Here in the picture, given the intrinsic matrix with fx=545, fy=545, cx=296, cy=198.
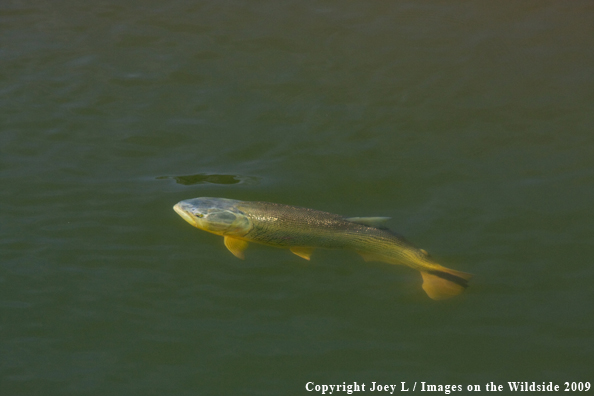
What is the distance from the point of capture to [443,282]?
512 cm

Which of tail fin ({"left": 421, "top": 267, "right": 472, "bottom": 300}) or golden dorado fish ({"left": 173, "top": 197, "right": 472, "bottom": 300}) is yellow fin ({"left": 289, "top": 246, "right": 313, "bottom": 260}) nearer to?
golden dorado fish ({"left": 173, "top": 197, "right": 472, "bottom": 300})

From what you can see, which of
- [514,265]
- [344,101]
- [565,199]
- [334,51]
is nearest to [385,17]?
[334,51]

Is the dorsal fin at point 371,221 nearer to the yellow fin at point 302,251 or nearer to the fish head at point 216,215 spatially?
the yellow fin at point 302,251

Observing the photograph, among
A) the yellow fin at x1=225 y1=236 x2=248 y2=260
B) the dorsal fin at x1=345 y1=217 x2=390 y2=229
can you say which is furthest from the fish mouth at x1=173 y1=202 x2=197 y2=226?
the dorsal fin at x1=345 y1=217 x2=390 y2=229

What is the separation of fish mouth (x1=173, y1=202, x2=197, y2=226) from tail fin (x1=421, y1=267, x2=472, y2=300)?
240 centimetres

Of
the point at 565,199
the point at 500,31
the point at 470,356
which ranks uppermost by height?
the point at 500,31

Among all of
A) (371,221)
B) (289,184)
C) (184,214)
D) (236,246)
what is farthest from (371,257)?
(184,214)

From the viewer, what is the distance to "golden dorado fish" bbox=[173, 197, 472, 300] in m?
5.18

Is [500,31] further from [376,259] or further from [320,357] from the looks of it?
[320,357]

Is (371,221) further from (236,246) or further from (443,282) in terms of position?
(236,246)

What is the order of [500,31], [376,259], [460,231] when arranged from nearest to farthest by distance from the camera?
[376,259]
[460,231]
[500,31]

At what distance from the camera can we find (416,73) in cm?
809

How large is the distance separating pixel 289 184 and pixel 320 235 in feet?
4.31

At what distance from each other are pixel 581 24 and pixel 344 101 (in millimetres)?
4082
